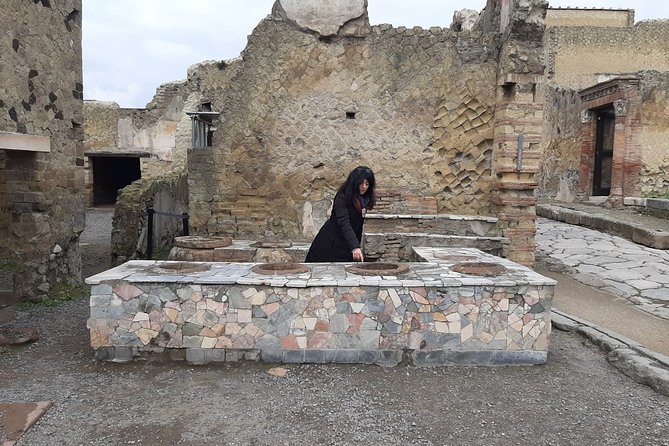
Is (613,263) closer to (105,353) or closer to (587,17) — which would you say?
(105,353)

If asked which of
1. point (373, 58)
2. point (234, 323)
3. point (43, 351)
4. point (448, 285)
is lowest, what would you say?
point (43, 351)

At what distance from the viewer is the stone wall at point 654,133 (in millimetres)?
12523

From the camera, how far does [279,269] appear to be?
4086mm

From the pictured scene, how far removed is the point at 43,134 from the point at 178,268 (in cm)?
259

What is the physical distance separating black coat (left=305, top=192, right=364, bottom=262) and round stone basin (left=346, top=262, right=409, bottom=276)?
0.36m

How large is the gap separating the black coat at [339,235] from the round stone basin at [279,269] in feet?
1.89

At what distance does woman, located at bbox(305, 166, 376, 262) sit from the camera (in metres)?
4.51

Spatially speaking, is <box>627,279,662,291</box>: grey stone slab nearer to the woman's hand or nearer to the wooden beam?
the woman's hand

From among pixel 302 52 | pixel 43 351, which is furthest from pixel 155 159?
pixel 43 351

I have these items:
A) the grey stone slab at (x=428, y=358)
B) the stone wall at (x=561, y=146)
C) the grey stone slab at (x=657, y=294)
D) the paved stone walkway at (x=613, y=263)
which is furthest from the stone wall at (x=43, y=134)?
the stone wall at (x=561, y=146)

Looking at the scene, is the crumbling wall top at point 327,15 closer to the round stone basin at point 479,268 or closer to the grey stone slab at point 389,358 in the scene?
the round stone basin at point 479,268

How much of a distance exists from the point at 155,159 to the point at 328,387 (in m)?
15.5

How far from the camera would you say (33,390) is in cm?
323

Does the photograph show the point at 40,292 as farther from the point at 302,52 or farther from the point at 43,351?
the point at 302,52
